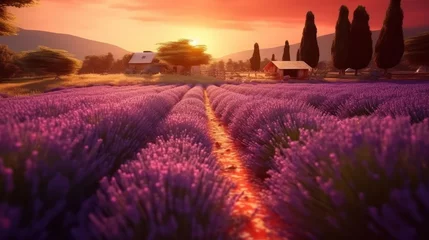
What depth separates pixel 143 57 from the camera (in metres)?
62.2

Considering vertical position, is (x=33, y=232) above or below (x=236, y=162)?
above

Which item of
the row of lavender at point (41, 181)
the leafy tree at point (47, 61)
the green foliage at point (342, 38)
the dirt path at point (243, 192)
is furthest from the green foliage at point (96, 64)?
the row of lavender at point (41, 181)

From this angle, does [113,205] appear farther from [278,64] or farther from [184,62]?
[184,62]

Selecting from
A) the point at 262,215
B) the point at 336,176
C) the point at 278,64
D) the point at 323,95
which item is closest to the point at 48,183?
the point at 336,176

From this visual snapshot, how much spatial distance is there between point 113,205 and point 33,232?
0.30m

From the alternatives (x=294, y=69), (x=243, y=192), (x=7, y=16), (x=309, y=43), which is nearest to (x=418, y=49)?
(x=309, y=43)

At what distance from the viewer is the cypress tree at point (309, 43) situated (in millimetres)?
38062

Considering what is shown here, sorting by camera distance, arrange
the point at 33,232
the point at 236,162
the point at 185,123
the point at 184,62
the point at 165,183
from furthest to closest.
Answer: the point at 184,62 < the point at 236,162 < the point at 185,123 < the point at 165,183 < the point at 33,232

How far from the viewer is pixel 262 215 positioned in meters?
2.40

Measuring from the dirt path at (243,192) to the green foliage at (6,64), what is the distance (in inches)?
1717

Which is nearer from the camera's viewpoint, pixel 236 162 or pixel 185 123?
pixel 185 123

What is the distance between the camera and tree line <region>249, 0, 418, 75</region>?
1147 inches

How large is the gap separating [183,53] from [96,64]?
34570 mm

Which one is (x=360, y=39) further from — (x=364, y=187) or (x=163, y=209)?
(x=163, y=209)
